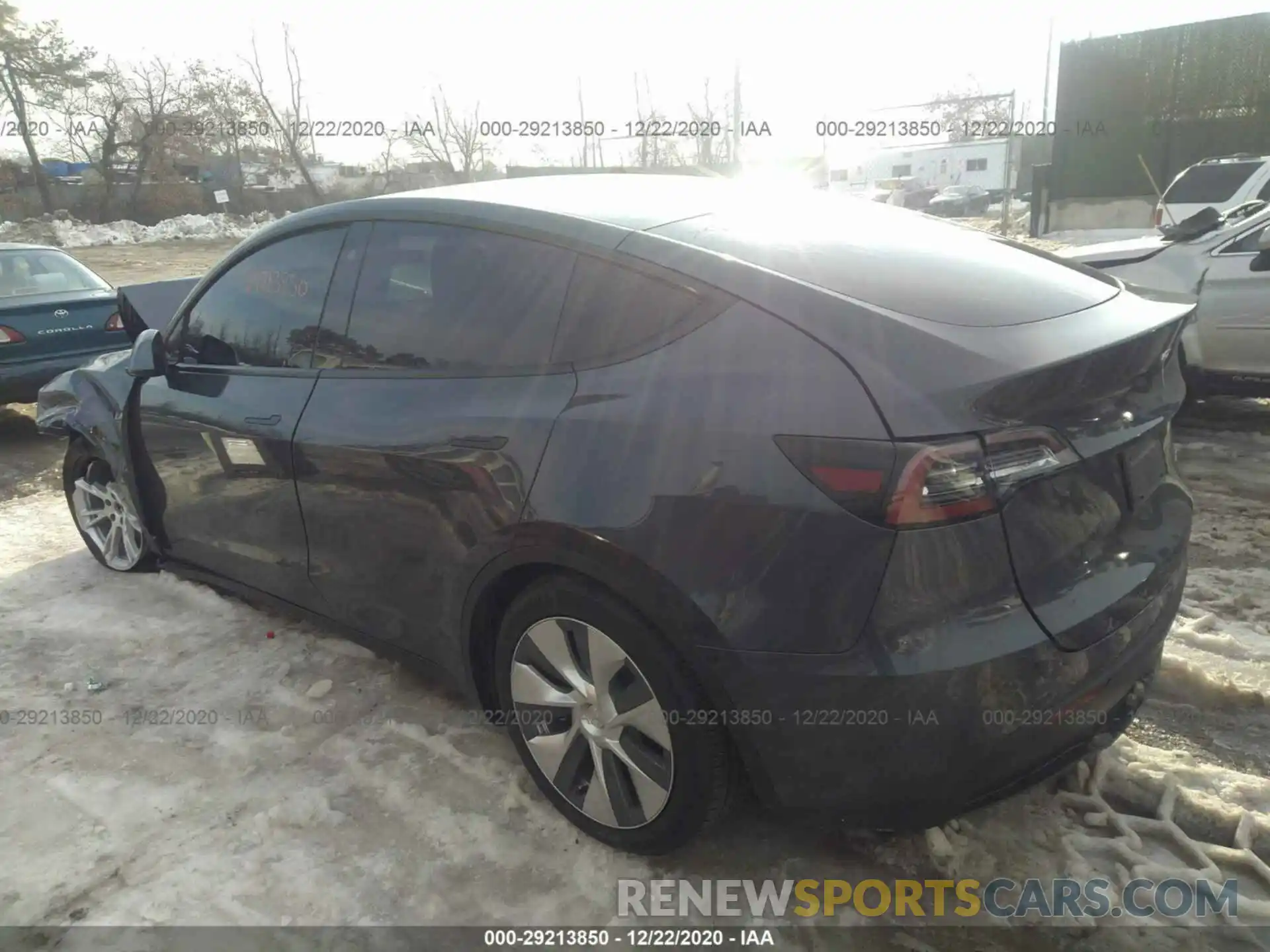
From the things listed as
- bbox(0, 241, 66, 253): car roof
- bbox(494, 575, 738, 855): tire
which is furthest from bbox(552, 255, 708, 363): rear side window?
bbox(0, 241, 66, 253): car roof

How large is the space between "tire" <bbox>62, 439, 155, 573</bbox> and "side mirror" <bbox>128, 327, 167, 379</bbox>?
0.84m

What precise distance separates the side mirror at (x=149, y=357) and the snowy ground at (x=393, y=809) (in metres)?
1.11

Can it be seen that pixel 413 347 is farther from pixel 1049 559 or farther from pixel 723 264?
pixel 1049 559

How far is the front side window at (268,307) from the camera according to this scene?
2.96 metres

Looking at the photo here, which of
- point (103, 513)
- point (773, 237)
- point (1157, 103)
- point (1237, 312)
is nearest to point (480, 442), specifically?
point (773, 237)

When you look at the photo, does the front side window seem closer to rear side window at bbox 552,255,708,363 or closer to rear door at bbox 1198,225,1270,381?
rear side window at bbox 552,255,708,363

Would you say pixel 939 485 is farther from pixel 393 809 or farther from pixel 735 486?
pixel 393 809

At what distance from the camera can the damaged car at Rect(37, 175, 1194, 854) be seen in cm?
178

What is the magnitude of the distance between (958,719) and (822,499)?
534mm

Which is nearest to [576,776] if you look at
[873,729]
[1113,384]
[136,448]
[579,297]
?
[873,729]

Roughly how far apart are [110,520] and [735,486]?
12.5ft

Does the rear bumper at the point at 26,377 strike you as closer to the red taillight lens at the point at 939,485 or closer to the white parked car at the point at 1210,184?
the red taillight lens at the point at 939,485

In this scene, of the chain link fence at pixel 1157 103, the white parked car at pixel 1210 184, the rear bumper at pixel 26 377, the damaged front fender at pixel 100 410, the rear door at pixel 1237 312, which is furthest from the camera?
the chain link fence at pixel 1157 103

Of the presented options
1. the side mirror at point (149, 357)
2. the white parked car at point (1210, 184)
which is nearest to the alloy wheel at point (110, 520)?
the side mirror at point (149, 357)
